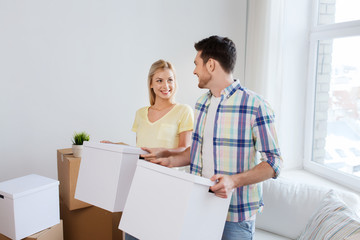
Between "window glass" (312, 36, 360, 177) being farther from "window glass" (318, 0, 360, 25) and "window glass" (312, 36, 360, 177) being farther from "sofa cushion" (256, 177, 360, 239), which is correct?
"sofa cushion" (256, 177, 360, 239)

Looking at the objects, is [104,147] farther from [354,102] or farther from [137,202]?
[354,102]

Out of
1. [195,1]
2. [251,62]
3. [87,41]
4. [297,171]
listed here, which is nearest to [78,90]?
[87,41]

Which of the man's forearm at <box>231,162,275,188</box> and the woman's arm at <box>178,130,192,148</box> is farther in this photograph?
the woman's arm at <box>178,130,192,148</box>

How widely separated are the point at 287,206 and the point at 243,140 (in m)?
0.87

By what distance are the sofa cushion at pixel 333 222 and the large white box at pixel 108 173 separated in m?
0.83

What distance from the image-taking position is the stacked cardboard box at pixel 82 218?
85.6 inches

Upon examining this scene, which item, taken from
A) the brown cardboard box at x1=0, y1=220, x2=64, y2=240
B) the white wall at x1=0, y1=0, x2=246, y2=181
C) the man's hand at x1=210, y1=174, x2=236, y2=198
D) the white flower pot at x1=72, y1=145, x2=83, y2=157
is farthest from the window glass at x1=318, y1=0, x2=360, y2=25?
the brown cardboard box at x1=0, y1=220, x2=64, y2=240

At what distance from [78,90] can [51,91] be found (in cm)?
19

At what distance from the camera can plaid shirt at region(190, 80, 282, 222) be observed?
1.26 m

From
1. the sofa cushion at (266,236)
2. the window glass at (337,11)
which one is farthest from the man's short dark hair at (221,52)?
the window glass at (337,11)

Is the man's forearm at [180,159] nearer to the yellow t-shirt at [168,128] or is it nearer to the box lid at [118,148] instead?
the box lid at [118,148]

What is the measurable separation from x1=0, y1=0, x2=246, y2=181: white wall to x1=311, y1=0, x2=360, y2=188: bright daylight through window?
3.11 feet

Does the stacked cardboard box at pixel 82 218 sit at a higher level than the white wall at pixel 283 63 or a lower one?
lower

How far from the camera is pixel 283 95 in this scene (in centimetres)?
280
